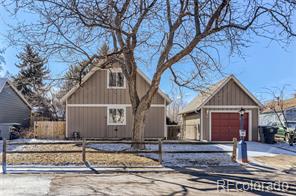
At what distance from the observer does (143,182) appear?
10305 millimetres

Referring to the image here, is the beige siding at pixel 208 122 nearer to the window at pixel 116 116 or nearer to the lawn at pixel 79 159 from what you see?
the window at pixel 116 116

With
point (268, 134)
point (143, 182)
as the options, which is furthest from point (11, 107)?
point (143, 182)

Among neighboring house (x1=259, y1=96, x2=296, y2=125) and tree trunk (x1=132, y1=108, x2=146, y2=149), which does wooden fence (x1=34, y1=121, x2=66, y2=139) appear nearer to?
tree trunk (x1=132, y1=108, x2=146, y2=149)

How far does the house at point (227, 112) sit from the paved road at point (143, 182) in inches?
492

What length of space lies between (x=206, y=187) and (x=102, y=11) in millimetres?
7991

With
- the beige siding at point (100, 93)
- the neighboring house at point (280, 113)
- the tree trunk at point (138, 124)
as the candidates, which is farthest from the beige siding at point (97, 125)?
the neighboring house at point (280, 113)

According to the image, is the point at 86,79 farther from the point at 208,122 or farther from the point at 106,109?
the point at 208,122

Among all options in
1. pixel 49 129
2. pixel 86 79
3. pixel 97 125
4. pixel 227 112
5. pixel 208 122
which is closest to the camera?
pixel 86 79

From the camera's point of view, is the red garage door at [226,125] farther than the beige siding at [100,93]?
Yes

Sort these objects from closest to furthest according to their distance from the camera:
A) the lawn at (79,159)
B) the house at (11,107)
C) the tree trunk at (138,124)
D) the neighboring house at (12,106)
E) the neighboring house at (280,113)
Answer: the lawn at (79,159)
the tree trunk at (138,124)
the house at (11,107)
the neighboring house at (12,106)
the neighboring house at (280,113)

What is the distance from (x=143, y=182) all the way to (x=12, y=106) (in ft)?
75.8

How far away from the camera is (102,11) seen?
14281 mm

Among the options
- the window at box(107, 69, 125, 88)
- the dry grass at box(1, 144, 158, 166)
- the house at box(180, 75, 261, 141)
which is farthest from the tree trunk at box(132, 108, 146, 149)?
the house at box(180, 75, 261, 141)

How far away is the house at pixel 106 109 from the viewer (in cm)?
2523
